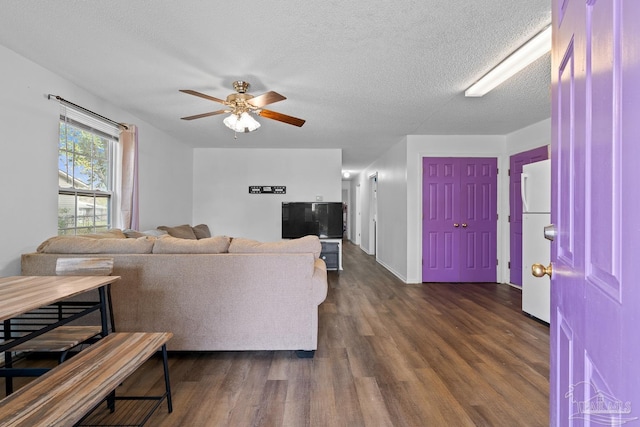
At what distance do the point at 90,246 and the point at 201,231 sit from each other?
2.83 meters

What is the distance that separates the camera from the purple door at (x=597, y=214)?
0.47 metres

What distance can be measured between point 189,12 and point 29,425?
218cm

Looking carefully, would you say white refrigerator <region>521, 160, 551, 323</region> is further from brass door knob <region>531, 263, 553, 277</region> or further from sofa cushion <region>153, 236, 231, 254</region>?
sofa cushion <region>153, 236, 231, 254</region>

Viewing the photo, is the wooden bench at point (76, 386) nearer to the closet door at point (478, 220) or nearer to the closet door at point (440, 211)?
the closet door at point (440, 211)

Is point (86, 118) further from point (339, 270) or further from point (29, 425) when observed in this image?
point (339, 270)

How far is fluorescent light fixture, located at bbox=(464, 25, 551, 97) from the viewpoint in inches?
83.9

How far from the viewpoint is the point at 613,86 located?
0.52 meters

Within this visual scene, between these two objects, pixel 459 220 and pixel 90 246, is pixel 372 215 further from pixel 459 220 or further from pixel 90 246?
pixel 90 246

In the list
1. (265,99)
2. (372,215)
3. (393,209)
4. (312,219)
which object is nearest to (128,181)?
(265,99)

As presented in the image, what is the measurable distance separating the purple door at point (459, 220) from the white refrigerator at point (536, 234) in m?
1.44

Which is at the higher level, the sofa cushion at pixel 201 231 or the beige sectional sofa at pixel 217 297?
the sofa cushion at pixel 201 231

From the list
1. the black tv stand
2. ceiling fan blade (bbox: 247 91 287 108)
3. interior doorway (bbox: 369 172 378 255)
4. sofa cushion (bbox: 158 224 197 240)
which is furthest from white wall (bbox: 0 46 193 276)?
interior doorway (bbox: 369 172 378 255)

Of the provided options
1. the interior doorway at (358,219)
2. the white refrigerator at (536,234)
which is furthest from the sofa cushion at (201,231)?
the interior doorway at (358,219)

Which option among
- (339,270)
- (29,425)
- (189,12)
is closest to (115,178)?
(189,12)
